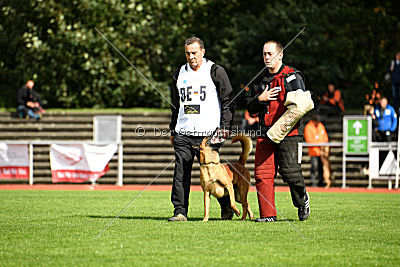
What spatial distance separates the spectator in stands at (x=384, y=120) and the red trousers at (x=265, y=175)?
1069cm

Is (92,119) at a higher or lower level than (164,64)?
lower

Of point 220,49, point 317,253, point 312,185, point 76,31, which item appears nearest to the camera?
point 317,253

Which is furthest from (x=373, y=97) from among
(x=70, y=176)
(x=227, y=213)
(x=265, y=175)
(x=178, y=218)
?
(x=178, y=218)

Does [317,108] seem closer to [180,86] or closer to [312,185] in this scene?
[312,185]

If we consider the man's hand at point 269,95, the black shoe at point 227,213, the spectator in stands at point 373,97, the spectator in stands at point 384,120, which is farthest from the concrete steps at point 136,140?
the man's hand at point 269,95

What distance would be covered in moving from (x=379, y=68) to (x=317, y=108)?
254 inches

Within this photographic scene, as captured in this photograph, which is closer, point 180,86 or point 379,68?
point 180,86

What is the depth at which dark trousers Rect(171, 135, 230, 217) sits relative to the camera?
8.70m

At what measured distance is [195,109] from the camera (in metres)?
8.58

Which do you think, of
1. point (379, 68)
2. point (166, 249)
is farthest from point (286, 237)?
point (379, 68)

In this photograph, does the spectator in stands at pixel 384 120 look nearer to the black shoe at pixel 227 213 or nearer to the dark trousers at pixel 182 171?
the black shoe at pixel 227 213

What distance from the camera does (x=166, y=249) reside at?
6215 mm

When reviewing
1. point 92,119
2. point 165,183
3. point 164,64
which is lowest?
point 165,183

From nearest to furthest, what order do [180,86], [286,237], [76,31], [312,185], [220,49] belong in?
1. [286,237]
2. [180,86]
3. [312,185]
4. [76,31]
5. [220,49]
